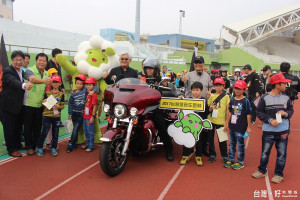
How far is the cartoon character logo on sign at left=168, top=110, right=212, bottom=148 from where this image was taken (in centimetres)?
414

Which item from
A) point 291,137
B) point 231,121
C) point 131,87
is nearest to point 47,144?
point 131,87

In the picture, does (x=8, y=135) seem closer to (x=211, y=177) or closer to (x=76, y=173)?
(x=76, y=173)

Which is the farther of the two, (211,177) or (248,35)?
(248,35)

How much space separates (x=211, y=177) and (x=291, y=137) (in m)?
3.83

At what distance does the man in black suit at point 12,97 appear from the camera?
418cm

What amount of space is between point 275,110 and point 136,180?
2328 millimetres

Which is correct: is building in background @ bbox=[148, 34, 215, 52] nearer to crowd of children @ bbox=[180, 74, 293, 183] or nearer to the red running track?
crowd of children @ bbox=[180, 74, 293, 183]

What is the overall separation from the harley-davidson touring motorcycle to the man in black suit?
171cm

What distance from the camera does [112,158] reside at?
12.2 ft

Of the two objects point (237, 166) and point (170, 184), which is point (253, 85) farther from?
point (170, 184)

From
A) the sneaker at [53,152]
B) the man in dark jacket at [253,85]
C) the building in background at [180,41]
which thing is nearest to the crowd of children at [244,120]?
the sneaker at [53,152]

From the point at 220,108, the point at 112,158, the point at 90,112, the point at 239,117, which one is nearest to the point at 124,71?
the point at 90,112

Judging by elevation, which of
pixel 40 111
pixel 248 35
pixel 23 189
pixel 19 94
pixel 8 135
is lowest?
pixel 23 189

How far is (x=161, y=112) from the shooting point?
14.4ft
